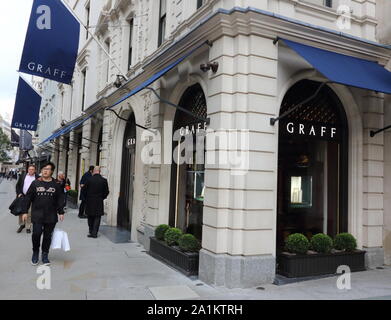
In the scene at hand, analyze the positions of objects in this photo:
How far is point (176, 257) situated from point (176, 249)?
162 mm

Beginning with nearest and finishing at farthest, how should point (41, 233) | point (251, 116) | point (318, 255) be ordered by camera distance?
point (251, 116) < point (318, 255) < point (41, 233)

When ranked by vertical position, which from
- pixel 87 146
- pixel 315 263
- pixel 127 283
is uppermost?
pixel 87 146

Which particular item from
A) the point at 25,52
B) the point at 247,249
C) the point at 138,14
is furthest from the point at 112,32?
the point at 247,249

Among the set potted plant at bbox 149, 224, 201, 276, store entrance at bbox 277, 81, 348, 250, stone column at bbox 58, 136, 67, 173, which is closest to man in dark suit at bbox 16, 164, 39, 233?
potted plant at bbox 149, 224, 201, 276

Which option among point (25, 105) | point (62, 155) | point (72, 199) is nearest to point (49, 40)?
point (25, 105)

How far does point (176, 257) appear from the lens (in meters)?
7.07

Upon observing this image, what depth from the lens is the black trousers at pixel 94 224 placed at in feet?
33.4

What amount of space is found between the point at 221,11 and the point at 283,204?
396 centimetres

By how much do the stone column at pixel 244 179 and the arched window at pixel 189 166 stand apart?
4.76 ft

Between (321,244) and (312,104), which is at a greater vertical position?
(312,104)

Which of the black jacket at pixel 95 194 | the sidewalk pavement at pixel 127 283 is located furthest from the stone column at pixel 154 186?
the black jacket at pixel 95 194

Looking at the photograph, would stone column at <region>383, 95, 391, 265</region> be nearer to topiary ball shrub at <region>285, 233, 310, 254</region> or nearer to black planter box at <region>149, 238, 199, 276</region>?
topiary ball shrub at <region>285, 233, 310, 254</region>

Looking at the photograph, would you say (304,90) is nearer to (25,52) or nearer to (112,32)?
(25,52)

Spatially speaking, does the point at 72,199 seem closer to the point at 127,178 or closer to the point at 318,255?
the point at 127,178
